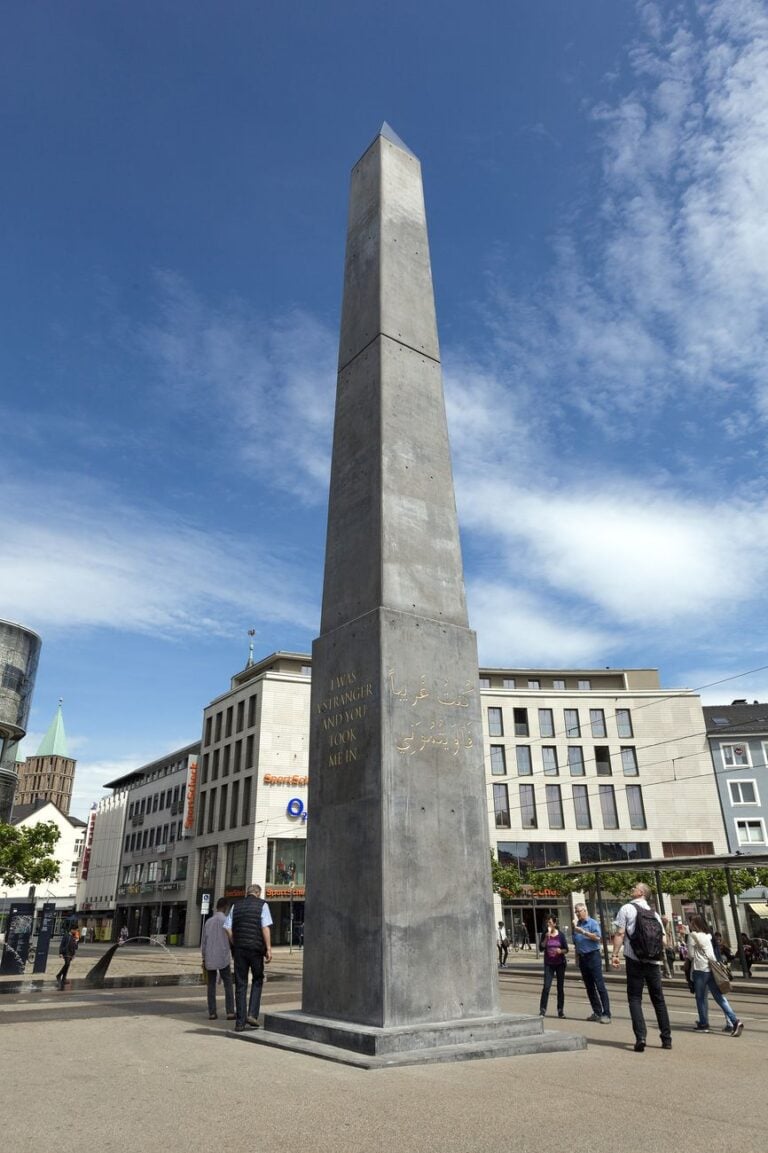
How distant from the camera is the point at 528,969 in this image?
30172 mm

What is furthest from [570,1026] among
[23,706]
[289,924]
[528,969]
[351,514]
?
[23,706]

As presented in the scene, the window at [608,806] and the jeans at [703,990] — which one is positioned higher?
the window at [608,806]

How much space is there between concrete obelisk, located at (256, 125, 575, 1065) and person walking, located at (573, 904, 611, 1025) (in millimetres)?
3388

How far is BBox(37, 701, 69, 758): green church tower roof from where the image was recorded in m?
166

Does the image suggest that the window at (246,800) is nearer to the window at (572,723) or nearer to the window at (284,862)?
the window at (284,862)

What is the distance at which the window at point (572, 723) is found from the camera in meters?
62.9

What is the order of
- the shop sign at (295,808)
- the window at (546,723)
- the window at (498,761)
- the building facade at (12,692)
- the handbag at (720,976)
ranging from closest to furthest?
the handbag at (720,976)
the shop sign at (295,808)
the window at (498,761)
the window at (546,723)
the building facade at (12,692)

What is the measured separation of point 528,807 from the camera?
60.5m

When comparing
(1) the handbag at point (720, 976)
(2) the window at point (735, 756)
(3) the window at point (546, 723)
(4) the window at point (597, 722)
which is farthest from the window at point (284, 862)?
(1) the handbag at point (720, 976)

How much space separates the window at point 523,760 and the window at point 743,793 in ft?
48.5

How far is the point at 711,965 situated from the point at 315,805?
241 inches

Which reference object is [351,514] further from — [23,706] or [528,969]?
[23,706]

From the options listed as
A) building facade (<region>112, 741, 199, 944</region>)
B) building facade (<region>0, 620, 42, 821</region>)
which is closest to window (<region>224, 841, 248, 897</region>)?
building facade (<region>112, 741, 199, 944</region>)

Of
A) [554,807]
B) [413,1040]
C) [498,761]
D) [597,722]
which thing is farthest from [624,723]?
[413,1040]
